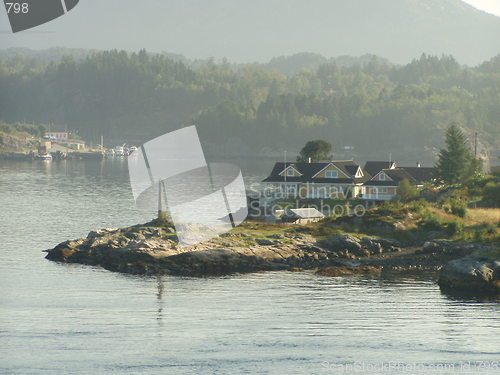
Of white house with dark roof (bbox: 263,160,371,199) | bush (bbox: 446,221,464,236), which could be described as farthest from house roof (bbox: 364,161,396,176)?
bush (bbox: 446,221,464,236)

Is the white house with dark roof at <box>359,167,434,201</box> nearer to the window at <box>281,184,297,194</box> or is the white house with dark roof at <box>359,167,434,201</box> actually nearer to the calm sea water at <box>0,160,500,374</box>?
the window at <box>281,184,297,194</box>

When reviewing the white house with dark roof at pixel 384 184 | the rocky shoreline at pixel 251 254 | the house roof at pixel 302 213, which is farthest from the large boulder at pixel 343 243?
the white house with dark roof at pixel 384 184

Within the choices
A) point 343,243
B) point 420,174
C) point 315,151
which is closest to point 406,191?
point 420,174

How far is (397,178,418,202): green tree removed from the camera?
7581 centimetres

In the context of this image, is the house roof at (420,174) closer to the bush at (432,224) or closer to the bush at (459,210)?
the bush at (459,210)

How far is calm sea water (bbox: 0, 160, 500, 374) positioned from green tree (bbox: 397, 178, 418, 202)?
26674mm

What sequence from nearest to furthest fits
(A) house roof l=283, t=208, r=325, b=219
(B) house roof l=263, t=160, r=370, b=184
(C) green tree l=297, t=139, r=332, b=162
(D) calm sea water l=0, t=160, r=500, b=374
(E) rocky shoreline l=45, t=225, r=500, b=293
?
(D) calm sea water l=0, t=160, r=500, b=374, (E) rocky shoreline l=45, t=225, r=500, b=293, (A) house roof l=283, t=208, r=325, b=219, (B) house roof l=263, t=160, r=370, b=184, (C) green tree l=297, t=139, r=332, b=162

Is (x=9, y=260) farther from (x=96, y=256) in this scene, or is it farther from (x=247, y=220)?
(x=247, y=220)

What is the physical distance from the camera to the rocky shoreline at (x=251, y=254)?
5256cm

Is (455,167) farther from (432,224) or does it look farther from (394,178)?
(432,224)

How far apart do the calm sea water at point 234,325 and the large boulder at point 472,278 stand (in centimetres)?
117

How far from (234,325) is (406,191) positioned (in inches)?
1607

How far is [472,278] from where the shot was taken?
47.2 meters

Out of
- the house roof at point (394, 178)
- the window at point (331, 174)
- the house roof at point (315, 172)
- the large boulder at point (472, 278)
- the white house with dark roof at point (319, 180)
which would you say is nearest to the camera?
the large boulder at point (472, 278)
